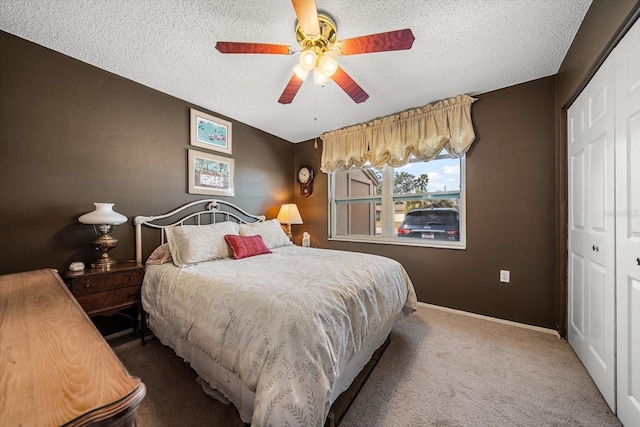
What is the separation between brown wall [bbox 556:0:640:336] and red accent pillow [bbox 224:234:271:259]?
2.78 meters

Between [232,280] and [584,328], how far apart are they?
255 centimetres

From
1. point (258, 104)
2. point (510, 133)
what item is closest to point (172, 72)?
point (258, 104)

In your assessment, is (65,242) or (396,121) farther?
(396,121)

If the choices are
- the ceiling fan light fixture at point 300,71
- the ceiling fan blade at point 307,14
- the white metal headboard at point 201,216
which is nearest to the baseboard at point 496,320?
the white metal headboard at point 201,216

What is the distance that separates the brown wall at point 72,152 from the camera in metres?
1.80

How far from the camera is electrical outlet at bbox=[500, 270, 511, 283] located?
8.32ft

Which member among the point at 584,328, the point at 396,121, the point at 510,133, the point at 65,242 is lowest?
the point at 584,328

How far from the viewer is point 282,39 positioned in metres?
1.86

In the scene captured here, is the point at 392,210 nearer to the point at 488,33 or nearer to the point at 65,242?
the point at 488,33

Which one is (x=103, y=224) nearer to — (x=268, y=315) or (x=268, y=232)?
(x=268, y=232)

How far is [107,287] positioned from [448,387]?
2582 millimetres

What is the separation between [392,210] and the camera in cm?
337

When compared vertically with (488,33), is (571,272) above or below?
below

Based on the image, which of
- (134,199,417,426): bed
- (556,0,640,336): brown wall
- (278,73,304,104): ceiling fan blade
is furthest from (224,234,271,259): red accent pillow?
(556,0,640,336): brown wall
